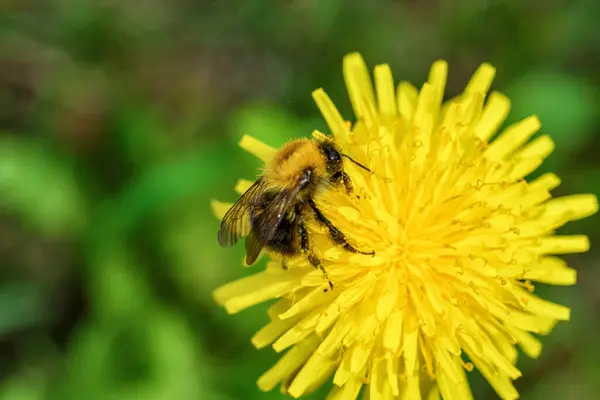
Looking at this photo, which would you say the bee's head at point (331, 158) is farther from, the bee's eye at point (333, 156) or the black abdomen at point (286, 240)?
the black abdomen at point (286, 240)

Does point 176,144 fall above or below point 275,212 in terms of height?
above

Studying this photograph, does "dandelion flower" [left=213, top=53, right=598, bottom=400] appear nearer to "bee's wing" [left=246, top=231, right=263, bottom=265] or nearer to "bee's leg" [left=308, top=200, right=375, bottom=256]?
"bee's leg" [left=308, top=200, right=375, bottom=256]

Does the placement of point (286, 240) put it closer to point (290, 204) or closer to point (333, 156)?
point (290, 204)

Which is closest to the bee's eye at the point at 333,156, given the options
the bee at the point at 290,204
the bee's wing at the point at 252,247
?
the bee at the point at 290,204

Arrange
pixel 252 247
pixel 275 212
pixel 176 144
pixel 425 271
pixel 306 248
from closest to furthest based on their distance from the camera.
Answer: pixel 275 212
pixel 252 247
pixel 306 248
pixel 425 271
pixel 176 144

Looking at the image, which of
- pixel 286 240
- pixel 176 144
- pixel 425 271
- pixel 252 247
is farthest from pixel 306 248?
pixel 176 144
